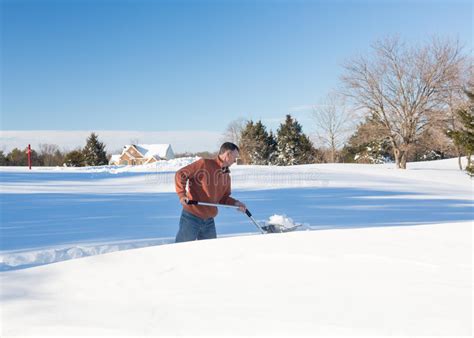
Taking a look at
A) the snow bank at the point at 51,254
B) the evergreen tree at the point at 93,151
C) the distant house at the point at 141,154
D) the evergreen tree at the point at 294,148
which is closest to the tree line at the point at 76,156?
the evergreen tree at the point at 93,151

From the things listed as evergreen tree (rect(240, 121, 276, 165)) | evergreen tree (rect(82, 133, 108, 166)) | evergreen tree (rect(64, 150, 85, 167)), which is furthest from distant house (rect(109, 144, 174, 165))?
evergreen tree (rect(240, 121, 276, 165))

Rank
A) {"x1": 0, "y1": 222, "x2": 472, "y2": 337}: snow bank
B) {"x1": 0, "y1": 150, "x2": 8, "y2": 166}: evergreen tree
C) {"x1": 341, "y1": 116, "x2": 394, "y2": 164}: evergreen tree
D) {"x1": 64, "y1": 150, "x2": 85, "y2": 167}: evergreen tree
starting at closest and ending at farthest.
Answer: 1. {"x1": 0, "y1": 222, "x2": 472, "y2": 337}: snow bank
2. {"x1": 0, "y1": 150, "x2": 8, "y2": 166}: evergreen tree
3. {"x1": 341, "y1": 116, "x2": 394, "y2": 164}: evergreen tree
4. {"x1": 64, "y1": 150, "x2": 85, "y2": 167}: evergreen tree

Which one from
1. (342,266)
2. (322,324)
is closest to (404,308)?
(322,324)

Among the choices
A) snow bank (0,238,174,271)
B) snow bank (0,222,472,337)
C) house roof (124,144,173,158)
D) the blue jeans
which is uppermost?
house roof (124,144,173,158)

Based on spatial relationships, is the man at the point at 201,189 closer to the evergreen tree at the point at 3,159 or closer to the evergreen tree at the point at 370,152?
the evergreen tree at the point at 370,152

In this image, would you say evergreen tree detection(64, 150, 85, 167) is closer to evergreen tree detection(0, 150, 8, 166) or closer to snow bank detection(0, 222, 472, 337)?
evergreen tree detection(0, 150, 8, 166)

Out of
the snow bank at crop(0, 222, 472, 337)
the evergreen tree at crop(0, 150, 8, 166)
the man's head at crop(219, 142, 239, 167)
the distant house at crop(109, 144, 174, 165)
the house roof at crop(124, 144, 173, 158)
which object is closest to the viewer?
the snow bank at crop(0, 222, 472, 337)

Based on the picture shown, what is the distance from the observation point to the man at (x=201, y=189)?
437 centimetres

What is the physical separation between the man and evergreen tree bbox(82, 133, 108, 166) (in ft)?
152

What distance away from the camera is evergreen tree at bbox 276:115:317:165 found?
4459 cm

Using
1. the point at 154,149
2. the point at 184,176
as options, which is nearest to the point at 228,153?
the point at 184,176

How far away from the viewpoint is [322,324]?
1.41 metres

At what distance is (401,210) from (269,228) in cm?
450

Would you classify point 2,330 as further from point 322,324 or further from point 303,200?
point 303,200
